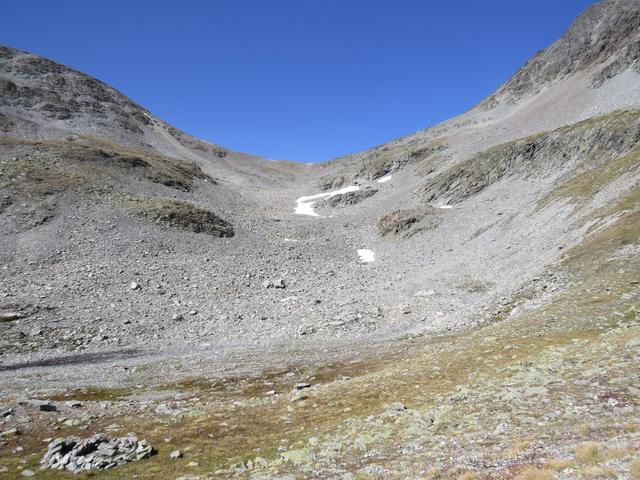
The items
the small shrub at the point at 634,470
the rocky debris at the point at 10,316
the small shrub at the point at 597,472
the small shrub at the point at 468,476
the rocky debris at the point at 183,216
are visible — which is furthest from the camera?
the rocky debris at the point at 183,216

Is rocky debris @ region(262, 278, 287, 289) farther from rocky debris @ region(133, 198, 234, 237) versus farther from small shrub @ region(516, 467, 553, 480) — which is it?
small shrub @ region(516, 467, 553, 480)

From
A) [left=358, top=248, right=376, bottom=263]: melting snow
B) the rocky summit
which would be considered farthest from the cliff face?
[left=358, top=248, right=376, bottom=263]: melting snow

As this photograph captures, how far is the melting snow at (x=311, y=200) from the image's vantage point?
361 feet

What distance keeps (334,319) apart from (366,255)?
32.1m

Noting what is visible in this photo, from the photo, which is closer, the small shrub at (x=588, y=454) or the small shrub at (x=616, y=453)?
the small shrub at (x=616, y=453)

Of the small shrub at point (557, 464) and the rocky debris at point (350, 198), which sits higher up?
the rocky debris at point (350, 198)

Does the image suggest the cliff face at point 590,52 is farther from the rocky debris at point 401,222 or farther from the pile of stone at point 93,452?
the pile of stone at point 93,452

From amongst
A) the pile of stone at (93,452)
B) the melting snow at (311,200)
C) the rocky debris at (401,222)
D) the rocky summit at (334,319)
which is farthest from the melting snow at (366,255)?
the pile of stone at (93,452)

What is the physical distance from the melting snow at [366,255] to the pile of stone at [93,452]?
5131 centimetres

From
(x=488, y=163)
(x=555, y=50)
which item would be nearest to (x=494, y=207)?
(x=488, y=163)

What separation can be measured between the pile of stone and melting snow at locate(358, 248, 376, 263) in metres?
51.3

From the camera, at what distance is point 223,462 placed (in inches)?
523

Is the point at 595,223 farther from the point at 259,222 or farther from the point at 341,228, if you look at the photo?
the point at 259,222

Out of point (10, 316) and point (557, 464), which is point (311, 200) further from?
point (557, 464)
